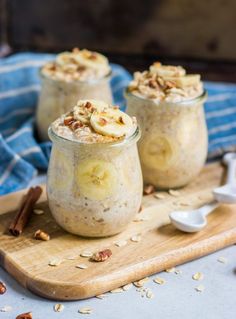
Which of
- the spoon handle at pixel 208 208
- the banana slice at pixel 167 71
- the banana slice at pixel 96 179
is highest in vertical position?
the banana slice at pixel 167 71

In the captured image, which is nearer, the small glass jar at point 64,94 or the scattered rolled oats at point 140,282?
the scattered rolled oats at point 140,282

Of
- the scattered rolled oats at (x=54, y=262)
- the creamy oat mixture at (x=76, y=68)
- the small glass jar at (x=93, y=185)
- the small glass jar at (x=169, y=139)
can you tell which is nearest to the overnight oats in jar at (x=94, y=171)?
the small glass jar at (x=93, y=185)

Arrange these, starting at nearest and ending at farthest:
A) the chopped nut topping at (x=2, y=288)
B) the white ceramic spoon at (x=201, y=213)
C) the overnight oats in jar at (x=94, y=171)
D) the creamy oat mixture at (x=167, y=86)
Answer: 1. the chopped nut topping at (x=2, y=288)
2. the overnight oats in jar at (x=94, y=171)
3. the white ceramic spoon at (x=201, y=213)
4. the creamy oat mixture at (x=167, y=86)

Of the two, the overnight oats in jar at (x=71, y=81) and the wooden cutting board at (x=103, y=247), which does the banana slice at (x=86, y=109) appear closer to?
the wooden cutting board at (x=103, y=247)

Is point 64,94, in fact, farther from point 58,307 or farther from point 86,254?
point 58,307

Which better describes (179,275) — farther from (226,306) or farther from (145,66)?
(145,66)

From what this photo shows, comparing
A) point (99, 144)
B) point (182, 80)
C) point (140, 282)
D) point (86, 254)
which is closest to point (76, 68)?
point (182, 80)

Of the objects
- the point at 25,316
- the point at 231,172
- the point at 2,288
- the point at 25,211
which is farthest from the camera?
the point at 231,172
